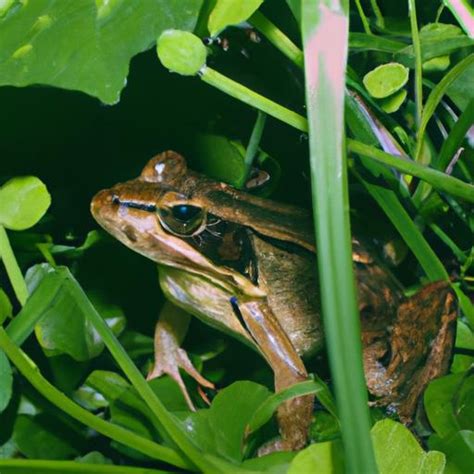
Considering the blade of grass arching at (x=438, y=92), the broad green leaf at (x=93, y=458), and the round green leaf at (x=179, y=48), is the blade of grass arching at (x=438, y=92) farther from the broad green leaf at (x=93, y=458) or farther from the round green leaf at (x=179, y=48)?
the broad green leaf at (x=93, y=458)

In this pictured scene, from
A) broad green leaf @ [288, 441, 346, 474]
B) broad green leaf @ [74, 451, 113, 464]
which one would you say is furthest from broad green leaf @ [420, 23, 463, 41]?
broad green leaf @ [74, 451, 113, 464]

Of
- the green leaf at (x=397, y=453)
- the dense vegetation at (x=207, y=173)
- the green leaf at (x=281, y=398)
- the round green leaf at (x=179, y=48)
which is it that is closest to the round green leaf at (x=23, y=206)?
the dense vegetation at (x=207, y=173)

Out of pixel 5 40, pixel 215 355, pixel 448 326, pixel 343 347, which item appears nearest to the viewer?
pixel 343 347

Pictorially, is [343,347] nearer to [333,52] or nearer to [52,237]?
[333,52]

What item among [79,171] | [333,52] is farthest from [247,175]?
[333,52]

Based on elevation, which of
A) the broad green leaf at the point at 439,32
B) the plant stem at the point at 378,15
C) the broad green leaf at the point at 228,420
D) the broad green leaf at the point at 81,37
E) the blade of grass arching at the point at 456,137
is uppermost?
the broad green leaf at the point at 81,37

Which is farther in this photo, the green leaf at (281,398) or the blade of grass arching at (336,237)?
the green leaf at (281,398)

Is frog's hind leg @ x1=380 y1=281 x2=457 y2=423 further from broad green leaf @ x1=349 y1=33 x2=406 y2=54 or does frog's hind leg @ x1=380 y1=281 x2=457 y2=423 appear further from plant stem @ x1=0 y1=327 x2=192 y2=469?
plant stem @ x1=0 y1=327 x2=192 y2=469
